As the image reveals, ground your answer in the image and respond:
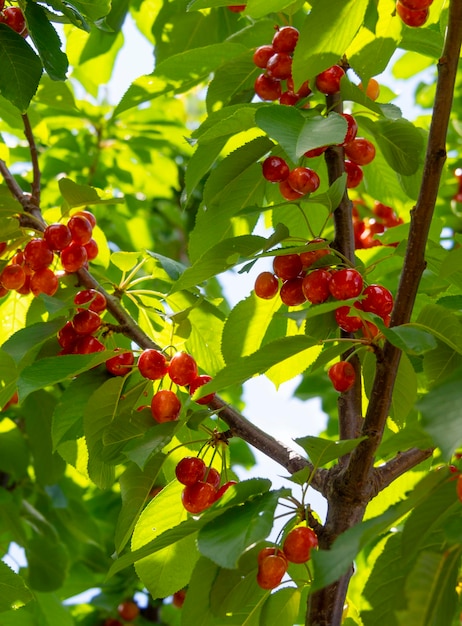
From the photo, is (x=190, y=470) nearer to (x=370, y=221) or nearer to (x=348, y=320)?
(x=348, y=320)

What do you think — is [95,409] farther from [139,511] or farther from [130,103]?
[130,103]

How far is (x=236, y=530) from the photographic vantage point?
120 cm

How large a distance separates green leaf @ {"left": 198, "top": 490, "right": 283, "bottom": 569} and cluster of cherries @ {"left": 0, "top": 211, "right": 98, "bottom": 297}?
2.44ft

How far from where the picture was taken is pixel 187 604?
135 centimetres

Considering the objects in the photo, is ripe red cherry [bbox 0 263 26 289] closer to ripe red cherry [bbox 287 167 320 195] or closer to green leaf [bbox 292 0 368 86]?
ripe red cherry [bbox 287 167 320 195]

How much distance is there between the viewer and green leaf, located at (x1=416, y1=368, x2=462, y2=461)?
92 cm

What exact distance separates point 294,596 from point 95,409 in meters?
0.49

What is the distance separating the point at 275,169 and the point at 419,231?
1.45ft

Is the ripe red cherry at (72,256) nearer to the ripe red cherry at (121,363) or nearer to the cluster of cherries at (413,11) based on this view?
the ripe red cherry at (121,363)

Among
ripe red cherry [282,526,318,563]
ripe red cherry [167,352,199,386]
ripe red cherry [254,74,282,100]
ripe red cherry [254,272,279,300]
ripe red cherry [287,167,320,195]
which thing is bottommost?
ripe red cherry [282,526,318,563]

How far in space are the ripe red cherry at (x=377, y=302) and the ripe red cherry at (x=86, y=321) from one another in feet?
1.74

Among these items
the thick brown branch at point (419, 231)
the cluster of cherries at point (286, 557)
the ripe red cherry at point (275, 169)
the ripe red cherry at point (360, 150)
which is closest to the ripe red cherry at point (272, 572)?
the cluster of cherries at point (286, 557)

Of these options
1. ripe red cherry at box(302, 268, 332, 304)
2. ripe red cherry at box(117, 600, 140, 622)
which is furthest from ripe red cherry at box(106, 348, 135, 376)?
ripe red cherry at box(117, 600, 140, 622)

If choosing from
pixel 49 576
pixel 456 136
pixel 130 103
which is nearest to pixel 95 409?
pixel 130 103
